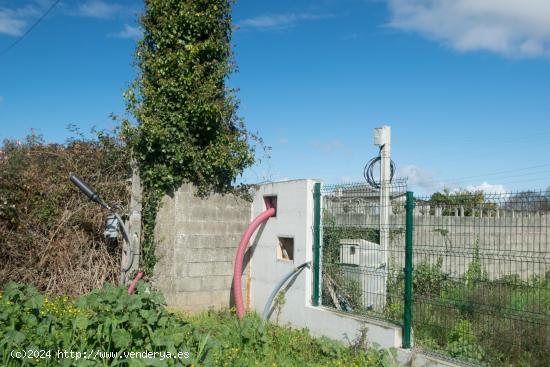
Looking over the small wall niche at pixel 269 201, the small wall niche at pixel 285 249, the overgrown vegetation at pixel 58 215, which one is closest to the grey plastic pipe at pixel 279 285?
the small wall niche at pixel 285 249

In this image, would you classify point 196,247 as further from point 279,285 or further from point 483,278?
point 483,278

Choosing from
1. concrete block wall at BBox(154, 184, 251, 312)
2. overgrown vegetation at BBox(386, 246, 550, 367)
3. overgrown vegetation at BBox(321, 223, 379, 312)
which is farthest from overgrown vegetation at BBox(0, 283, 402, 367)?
concrete block wall at BBox(154, 184, 251, 312)

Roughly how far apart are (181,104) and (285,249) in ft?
9.95

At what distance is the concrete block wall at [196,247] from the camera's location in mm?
8867

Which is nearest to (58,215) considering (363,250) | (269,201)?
(269,201)

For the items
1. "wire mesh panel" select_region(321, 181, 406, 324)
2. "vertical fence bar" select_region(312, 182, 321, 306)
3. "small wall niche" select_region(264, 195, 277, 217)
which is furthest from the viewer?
"small wall niche" select_region(264, 195, 277, 217)

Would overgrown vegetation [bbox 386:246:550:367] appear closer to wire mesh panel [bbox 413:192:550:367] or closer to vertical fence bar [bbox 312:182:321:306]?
wire mesh panel [bbox 413:192:550:367]

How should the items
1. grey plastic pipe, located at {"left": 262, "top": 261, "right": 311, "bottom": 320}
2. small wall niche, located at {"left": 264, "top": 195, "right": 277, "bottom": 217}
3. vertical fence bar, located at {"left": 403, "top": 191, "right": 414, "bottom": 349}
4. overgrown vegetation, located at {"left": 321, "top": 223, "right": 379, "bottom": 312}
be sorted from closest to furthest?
vertical fence bar, located at {"left": 403, "top": 191, "right": 414, "bottom": 349}, overgrown vegetation, located at {"left": 321, "top": 223, "right": 379, "bottom": 312}, grey plastic pipe, located at {"left": 262, "top": 261, "right": 311, "bottom": 320}, small wall niche, located at {"left": 264, "top": 195, "right": 277, "bottom": 217}

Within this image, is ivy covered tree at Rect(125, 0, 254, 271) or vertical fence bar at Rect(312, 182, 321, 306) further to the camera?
ivy covered tree at Rect(125, 0, 254, 271)

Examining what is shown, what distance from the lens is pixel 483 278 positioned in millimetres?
5656

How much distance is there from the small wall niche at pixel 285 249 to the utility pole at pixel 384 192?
196 centimetres

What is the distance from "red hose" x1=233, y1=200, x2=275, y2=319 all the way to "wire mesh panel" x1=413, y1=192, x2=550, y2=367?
3.14m

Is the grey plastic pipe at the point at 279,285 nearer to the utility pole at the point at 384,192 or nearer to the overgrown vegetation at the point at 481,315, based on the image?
the utility pole at the point at 384,192

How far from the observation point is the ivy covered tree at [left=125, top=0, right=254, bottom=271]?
8.81 meters
